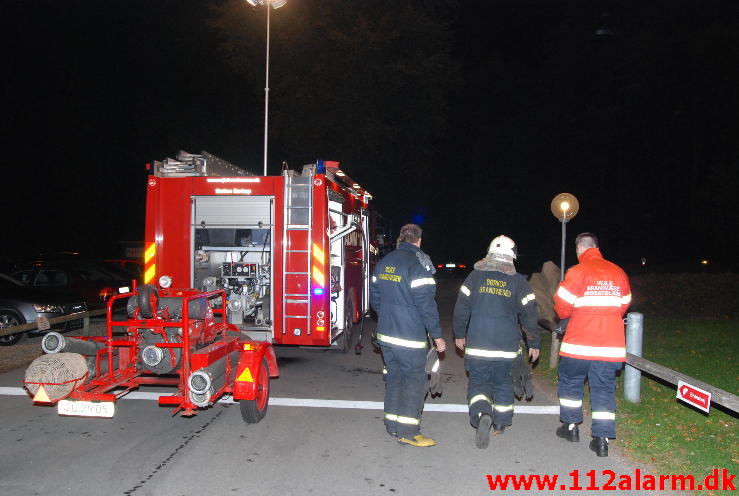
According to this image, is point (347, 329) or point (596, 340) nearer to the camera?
point (596, 340)

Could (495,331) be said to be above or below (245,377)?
above

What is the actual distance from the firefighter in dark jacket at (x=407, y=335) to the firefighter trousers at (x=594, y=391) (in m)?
1.17

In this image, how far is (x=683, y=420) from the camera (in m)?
6.09

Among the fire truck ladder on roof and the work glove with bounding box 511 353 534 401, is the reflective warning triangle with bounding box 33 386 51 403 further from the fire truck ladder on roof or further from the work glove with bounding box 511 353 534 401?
the work glove with bounding box 511 353 534 401

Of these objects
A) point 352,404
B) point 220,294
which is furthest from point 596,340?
point 220,294

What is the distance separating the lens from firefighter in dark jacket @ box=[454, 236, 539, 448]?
5.46 meters

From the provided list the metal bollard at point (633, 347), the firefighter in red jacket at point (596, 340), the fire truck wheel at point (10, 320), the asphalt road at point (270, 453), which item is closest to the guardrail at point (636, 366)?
the metal bollard at point (633, 347)

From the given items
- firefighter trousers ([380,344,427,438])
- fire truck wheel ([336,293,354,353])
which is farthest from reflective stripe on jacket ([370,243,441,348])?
fire truck wheel ([336,293,354,353])

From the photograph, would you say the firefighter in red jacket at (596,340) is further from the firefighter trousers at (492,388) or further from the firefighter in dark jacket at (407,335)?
the firefighter in dark jacket at (407,335)

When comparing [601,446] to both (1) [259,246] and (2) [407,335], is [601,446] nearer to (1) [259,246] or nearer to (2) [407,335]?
(2) [407,335]

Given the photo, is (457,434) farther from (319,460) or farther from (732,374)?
(732,374)

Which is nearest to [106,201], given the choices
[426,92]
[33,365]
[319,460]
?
[426,92]

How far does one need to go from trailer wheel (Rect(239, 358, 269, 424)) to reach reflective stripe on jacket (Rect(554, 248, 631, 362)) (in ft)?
9.97

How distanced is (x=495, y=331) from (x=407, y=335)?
2.63 feet
